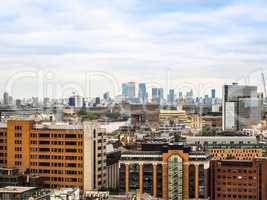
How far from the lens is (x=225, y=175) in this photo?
840 inches

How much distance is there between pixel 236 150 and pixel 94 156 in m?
11.4

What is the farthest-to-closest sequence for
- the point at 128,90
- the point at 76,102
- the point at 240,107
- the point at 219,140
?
1. the point at 240,107
2. the point at 128,90
3. the point at 76,102
4. the point at 219,140

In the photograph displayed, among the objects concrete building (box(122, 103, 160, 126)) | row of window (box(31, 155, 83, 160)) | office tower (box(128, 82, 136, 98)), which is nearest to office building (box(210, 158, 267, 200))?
row of window (box(31, 155, 83, 160))

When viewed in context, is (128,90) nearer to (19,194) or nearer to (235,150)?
(235,150)

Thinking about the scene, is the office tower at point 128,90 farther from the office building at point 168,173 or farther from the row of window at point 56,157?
the row of window at point 56,157

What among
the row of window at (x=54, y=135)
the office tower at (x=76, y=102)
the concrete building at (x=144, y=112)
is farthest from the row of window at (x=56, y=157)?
the concrete building at (x=144, y=112)

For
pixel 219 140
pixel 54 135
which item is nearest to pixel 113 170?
pixel 54 135

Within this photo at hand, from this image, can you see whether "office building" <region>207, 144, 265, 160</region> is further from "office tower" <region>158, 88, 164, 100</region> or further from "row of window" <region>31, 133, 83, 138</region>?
"office tower" <region>158, 88, 164, 100</region>

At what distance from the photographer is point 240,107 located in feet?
161

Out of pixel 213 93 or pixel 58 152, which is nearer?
pixel 58 152

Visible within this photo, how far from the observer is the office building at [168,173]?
20328 millimetres

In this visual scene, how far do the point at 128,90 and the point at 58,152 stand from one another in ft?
83.4

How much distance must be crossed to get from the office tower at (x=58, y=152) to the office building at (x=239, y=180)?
4.40 metres

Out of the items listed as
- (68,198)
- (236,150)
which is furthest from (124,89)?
(68,198)
